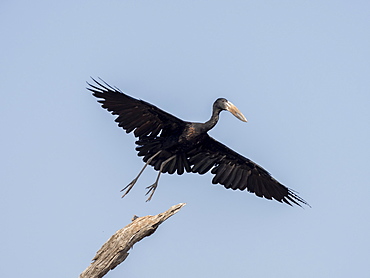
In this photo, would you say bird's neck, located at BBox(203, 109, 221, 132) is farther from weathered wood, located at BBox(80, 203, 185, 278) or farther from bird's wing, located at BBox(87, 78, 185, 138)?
weathered wood, located at BBox(80, 203, 185, 278)

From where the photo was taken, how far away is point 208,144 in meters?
14.8

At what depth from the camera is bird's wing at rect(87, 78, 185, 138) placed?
533 inches

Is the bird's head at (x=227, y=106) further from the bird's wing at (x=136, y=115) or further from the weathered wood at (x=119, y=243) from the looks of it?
the weathered wood at (x=119, y=243)

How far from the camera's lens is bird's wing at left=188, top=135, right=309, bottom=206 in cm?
1495

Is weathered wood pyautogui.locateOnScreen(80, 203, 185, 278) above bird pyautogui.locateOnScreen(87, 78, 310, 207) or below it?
below

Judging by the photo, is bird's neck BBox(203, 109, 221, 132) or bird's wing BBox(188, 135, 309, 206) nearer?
bird's neck BBox(203, 109, 221, 132)

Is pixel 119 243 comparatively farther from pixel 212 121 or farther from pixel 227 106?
pixel 227 106

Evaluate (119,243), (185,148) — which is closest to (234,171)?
(185,148)

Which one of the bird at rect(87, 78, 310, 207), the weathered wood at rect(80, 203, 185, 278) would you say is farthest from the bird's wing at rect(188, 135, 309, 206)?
the weathered wood at rect(80, 203, 185, 278)

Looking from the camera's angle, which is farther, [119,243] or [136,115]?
[136,115]

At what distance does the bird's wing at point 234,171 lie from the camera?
14945 millimetres

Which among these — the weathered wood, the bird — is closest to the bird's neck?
the bird

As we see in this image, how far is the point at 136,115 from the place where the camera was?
13844mm

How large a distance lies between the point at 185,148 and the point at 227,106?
3.84 ft
